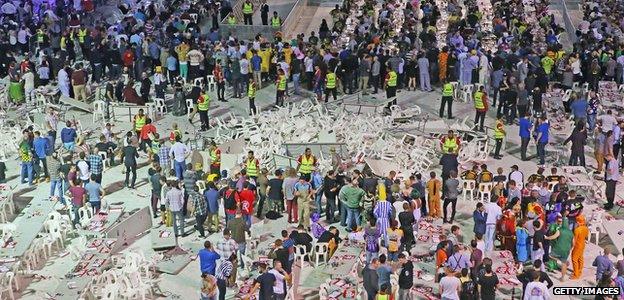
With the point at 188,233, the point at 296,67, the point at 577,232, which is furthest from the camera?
the point at 296,67

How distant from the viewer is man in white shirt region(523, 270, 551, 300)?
1983 centimetres

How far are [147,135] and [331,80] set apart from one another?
662cm

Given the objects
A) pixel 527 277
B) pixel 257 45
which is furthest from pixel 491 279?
pixel 257 45

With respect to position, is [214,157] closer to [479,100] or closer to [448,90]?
[479,100]

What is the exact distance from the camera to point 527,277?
20266 mm

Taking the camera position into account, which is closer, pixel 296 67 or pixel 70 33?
pixel 296 67

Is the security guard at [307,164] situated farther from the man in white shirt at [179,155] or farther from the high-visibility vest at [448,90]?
the high-visibility vest at [448,90]

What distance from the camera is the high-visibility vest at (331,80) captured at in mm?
33094

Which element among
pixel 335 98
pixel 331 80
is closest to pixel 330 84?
pixel 331 80

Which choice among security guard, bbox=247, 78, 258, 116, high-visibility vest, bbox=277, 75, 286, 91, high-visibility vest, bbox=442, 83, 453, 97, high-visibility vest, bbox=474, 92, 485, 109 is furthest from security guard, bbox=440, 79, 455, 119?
security guard, bbox=247, 78, 258, 116

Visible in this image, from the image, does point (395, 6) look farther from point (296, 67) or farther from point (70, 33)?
point (70, 33)

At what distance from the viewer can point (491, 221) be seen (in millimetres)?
23062

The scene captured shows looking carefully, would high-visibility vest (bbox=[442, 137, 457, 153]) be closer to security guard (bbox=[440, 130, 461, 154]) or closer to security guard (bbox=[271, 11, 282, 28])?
security guard (bbox=[440, 130, 461, 154])

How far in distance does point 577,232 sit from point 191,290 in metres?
7.35
